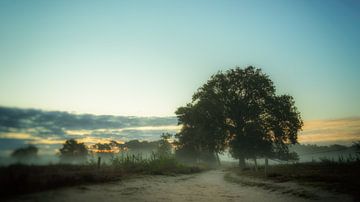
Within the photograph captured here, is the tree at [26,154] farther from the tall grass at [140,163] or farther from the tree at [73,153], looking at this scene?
the tall grass at [140,163]

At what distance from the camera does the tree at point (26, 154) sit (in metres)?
9.59

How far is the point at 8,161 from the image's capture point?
9.20 metres

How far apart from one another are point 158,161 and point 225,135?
75.6 ft

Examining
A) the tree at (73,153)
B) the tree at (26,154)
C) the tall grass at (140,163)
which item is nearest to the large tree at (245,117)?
the tall grass at (140,163)

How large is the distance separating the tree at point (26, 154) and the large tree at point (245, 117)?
38219 millimetres

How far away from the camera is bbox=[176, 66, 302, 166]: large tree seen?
45.4 metres

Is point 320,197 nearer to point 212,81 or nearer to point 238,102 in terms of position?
point 238,102

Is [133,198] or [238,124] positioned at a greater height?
[238,124]

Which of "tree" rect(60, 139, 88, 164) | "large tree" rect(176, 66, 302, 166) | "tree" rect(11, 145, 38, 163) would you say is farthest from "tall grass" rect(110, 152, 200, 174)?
"large tree" rect(176, 66, 302, 166)

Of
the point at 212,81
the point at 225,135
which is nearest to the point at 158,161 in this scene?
the point at 225,135

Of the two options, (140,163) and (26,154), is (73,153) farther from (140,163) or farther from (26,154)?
(26,154)

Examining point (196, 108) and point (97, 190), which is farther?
point (196, 108)

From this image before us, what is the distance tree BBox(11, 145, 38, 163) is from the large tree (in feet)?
125

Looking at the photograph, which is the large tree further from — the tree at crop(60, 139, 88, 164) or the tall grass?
the tree at crop(60, 139, 88, 164)
